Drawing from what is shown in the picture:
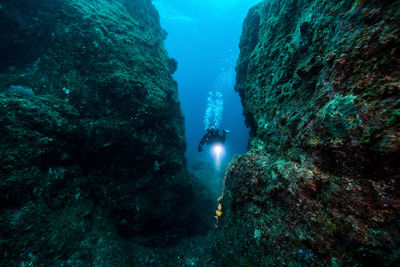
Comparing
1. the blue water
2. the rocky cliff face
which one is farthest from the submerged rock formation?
the blue water

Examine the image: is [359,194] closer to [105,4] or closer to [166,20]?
[105,4]

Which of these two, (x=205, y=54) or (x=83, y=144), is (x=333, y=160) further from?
(x=205, y=54)

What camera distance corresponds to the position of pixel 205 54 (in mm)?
65875

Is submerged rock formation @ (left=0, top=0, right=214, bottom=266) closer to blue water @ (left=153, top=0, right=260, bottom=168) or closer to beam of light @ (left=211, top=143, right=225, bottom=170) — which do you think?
beam of light @ (left=211, top=143, right=225, bottom=170)

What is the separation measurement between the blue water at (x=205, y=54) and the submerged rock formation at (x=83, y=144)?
19.9m

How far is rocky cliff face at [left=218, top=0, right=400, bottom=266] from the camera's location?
1.17 meters

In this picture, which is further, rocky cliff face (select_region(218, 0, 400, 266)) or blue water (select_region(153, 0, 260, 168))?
→ blue water (select_region(153, 0, 260, 168))

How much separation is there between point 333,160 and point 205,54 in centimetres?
7220

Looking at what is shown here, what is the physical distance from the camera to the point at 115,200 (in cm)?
487

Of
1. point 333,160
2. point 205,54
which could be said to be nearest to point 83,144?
point 333,160

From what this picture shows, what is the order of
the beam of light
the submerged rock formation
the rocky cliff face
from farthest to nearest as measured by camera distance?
the beam of light → the submerged rock formation → the rocky cliff face

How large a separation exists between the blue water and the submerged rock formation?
19.9 meters

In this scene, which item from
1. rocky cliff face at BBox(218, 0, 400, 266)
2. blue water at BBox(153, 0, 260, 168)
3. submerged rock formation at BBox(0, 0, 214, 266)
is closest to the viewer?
rocky cliff face at BBox(218, 0, 400, 266)

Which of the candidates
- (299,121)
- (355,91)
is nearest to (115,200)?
(299,121)
